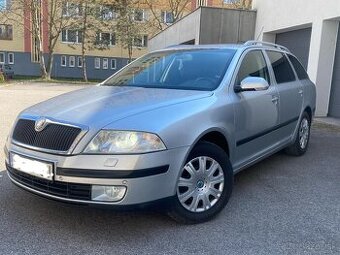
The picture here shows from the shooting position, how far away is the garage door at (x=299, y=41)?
12.0 m

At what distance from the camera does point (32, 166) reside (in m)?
3.29

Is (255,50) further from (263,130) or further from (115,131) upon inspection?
(115,131)

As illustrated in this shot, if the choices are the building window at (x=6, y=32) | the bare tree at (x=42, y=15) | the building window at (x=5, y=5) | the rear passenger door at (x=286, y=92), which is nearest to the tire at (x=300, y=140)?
the rear passenger door at (x=286, y=92)

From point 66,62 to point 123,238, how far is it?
154 ft

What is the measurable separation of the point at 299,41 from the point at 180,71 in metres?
9.17

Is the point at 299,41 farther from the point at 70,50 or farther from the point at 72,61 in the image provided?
the point at 72,61

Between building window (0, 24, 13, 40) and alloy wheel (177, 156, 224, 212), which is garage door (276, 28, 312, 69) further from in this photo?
building window (0, 24, 13, 40)

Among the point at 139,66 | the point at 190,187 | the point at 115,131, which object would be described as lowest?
the point at 190,187

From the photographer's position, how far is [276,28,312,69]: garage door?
12.0 m

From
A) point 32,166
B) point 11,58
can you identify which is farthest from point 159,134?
point 11,58

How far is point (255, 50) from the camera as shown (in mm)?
4871

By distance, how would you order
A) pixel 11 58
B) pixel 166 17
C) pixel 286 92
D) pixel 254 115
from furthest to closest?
pixel 166 17 → pixel 11 58 → pixel 286 92 → pixel 254 115

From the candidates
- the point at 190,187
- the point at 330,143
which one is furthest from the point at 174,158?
the point at 330,143

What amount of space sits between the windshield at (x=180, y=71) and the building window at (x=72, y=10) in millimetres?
33573
